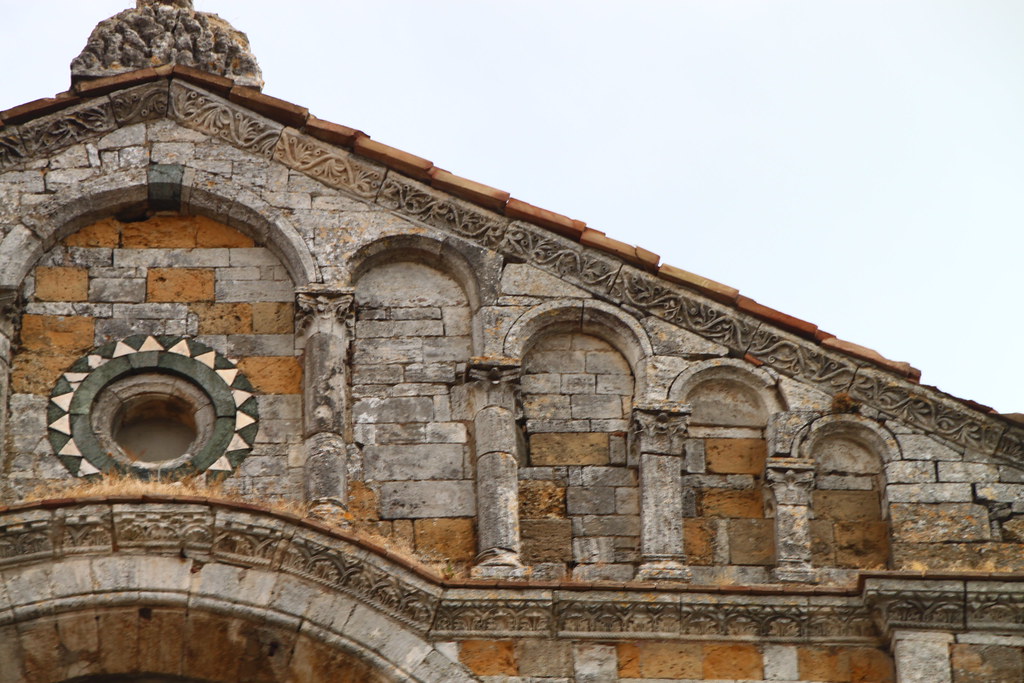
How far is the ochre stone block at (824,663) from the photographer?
16.0m

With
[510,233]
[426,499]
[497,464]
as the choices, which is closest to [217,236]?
[510,233]

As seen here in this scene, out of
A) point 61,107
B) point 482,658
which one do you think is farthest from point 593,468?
point 61,107

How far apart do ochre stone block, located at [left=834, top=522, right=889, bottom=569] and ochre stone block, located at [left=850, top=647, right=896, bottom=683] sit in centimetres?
75

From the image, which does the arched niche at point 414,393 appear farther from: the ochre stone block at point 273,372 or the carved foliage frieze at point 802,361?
the carved foliage frieze at point 802,361

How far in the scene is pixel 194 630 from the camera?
15852mm

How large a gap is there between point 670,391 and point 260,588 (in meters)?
Result: 3.34

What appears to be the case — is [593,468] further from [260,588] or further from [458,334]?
[260,588]

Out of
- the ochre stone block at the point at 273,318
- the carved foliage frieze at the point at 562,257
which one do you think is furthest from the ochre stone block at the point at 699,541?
the ochre stone block at the point at 273,318

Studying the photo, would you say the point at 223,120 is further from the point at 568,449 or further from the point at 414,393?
the point at 568,449

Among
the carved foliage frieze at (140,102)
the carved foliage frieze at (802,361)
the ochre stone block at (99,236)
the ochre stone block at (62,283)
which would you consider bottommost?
the carved foliage frieze at (802,361)

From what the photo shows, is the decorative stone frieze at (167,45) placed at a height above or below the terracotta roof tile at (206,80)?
above

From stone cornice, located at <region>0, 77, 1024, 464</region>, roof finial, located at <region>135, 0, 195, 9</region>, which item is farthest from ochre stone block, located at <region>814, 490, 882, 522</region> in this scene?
roof finial, located at <region>135, 0, 195, 9</region>

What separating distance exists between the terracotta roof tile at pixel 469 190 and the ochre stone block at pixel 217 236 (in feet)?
4.77

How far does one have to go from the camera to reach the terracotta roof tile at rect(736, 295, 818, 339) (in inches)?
686
